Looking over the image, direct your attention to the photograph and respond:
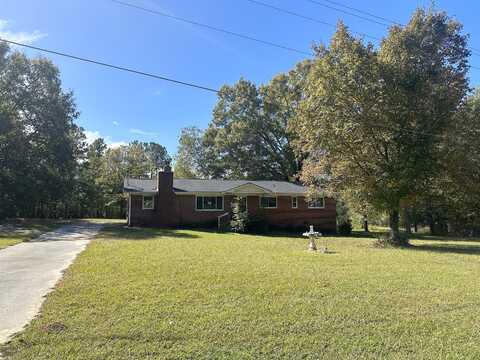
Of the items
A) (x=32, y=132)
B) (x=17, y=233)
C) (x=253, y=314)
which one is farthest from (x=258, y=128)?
(x=253, y=314)

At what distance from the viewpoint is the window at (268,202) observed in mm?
28266

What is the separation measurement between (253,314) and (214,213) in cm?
2200

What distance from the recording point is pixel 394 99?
1766 cm

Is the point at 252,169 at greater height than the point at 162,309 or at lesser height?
greater

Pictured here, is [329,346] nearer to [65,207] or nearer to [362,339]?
[362,339]

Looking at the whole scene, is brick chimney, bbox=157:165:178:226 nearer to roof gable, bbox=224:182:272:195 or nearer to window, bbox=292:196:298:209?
roof gable, bbox=224:182:272:195

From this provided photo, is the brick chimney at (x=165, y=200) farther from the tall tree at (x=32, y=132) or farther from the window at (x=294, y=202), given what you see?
the tall tree at (x=32, y=132)

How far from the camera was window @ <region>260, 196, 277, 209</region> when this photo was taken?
28.3m

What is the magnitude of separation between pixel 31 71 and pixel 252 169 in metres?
24.5

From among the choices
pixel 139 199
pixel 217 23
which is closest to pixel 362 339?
pixel 217 23

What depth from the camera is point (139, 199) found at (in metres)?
26.9

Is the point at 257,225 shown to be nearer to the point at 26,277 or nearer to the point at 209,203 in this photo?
the point at 209,203

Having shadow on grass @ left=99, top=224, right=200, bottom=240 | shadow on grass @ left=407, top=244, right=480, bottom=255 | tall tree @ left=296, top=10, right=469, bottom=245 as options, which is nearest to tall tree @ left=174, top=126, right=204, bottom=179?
shadow on grass @ left=99, top=224, right=200, bottom=240

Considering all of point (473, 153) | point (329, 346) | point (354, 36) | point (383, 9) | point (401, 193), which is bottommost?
point (329, 346)
